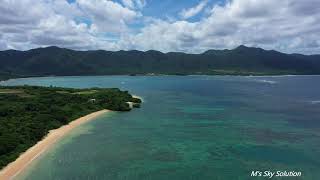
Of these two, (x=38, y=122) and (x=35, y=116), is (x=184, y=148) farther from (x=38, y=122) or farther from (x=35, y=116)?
(x=35, y=116)

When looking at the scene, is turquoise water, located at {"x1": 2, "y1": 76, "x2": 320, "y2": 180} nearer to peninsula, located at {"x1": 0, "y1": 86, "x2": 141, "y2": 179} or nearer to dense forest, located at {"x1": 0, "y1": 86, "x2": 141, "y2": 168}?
peninsula, located at {"x1": 0, "y1": 86, "x2": 141, "y2": 179}

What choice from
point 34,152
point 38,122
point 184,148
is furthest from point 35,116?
point 184,148

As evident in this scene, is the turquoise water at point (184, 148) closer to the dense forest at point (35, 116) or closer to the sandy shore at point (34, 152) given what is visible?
the sandy shore at point (34, 152)

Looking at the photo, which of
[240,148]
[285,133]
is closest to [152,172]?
[240,148]

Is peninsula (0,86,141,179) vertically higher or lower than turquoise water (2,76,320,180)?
higher

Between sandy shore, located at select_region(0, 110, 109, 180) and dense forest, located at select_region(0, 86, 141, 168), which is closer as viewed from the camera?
sandy shore, located at select_region(0, 110, 109, 180)

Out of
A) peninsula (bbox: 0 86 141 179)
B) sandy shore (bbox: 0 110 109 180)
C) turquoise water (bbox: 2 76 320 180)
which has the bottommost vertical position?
turquoise water (bbox: 2 76 320 180)

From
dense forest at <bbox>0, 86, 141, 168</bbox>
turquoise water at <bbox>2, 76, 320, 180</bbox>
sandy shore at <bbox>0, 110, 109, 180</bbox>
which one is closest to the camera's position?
sandy shore at <bbox>0, 110, 109, 180</bbox>

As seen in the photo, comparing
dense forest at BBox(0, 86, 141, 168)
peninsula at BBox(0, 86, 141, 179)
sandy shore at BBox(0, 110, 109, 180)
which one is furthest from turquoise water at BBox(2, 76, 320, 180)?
dense forest at BBox(0, 86, 141, 168)
